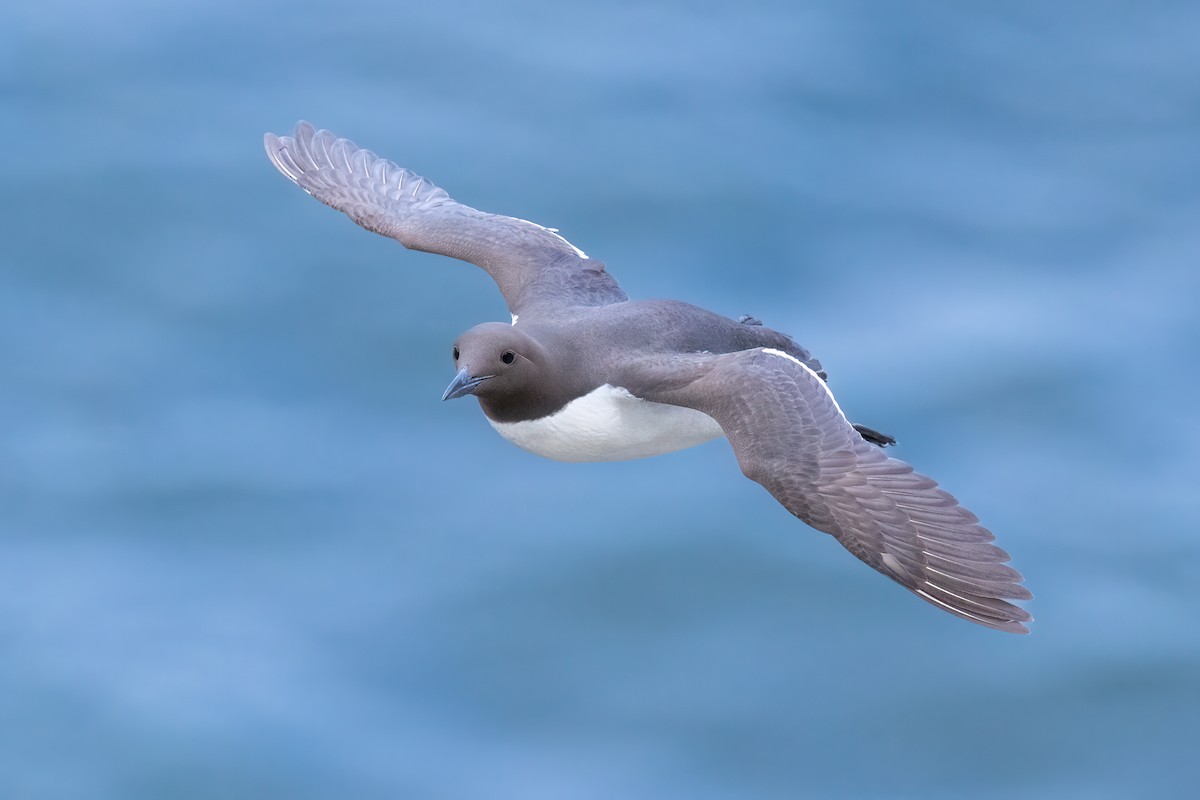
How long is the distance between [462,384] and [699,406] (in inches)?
61.8

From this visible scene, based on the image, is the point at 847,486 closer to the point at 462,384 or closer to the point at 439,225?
the point at 462,384

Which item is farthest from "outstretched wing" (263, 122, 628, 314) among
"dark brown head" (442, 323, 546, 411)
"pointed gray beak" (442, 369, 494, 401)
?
"pointed gray beak" (442, 369, 494, 401)

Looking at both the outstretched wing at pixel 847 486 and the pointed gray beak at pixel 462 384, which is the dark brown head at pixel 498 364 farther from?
the outstretched wing at pixel 847 486

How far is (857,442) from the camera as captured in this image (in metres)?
15.1

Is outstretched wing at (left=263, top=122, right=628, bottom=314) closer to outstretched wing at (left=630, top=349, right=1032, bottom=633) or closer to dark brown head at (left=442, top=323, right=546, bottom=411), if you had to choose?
dark brown head at (left=442, top=323, right=546, bottom=411)

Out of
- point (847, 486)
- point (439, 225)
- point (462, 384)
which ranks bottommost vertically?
point (847, 486)

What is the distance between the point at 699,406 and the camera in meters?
15.4

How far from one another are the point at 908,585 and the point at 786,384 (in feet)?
5.32

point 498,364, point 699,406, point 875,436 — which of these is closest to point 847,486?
point 699,406

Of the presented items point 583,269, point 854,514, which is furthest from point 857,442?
point 583,269

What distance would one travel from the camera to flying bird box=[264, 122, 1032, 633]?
47.8ft

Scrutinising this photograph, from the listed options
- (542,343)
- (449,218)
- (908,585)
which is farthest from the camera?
(449,218)

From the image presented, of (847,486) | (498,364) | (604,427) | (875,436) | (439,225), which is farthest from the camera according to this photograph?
(439,225)

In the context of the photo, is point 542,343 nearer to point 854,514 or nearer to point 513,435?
point 513,435
